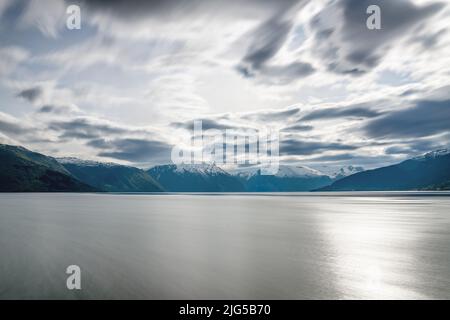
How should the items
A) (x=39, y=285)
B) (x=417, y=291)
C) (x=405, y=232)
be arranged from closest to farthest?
1. (x=417, y=291)
2. (x=39, y=285)
3. (x=405, y=232)

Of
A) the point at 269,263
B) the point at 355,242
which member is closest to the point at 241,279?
the point at 269,263

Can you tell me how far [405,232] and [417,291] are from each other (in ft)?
110

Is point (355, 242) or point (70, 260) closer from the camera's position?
point (70, 260)

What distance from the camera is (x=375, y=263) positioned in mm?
29156
